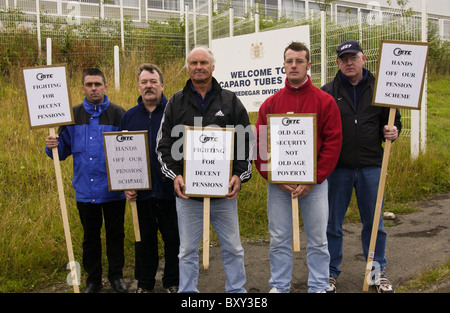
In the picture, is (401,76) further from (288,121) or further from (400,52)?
(288,121)

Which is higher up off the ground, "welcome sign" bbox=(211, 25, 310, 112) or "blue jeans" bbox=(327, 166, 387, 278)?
"welcome sign" bbox=(211, 25, 310, 112)

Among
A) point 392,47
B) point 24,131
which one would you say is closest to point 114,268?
point 392,47

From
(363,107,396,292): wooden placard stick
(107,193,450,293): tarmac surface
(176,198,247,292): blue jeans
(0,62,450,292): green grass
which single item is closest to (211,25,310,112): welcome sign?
(0,62,450,292): green grass

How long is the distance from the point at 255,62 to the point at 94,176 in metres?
5.47

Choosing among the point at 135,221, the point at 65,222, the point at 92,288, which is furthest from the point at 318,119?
the point at 92,288

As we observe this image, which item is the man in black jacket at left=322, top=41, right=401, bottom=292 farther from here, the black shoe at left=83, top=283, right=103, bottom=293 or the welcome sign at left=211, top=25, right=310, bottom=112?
the welcome sign at left=211, top=25, right=310, bottom=112

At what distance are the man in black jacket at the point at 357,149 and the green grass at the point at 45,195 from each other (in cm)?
188

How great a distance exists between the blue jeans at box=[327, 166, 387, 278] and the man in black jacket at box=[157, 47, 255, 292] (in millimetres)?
1075

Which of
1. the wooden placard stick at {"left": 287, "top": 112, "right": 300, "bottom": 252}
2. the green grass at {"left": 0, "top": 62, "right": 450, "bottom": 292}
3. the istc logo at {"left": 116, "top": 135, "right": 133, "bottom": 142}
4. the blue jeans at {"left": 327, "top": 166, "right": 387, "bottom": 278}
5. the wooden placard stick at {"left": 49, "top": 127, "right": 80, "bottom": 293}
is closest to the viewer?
the wooden placard stick at {"left": 287, "top": 112, "right": 300, "bottom": 252}

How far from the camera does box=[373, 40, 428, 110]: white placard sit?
13.5 ft

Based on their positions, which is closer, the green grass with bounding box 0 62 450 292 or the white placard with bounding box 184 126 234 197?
the white placard with bounding box 184 126 234 197

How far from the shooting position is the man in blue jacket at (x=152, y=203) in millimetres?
4312

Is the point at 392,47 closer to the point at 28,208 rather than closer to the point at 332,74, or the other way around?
the point at 28,208
